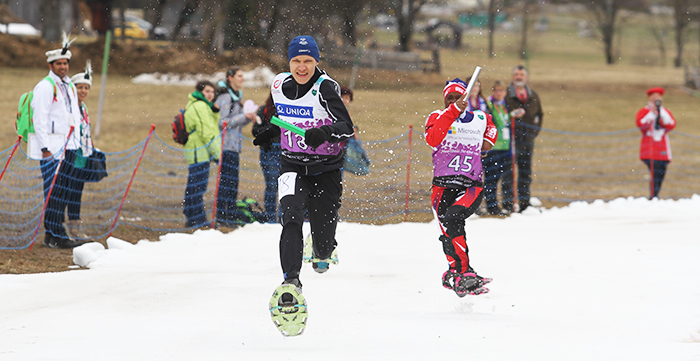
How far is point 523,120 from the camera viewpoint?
12695 millimetres

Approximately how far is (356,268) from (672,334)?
3325mm

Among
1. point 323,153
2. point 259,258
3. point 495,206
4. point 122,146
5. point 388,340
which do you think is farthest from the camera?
point 122,146

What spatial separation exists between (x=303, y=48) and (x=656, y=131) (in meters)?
8.67

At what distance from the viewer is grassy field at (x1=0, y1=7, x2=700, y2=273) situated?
18.2 metres

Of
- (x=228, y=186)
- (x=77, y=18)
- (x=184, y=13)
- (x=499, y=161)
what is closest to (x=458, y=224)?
(x=228, y=186)

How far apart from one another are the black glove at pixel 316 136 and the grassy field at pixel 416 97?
3.82 metres

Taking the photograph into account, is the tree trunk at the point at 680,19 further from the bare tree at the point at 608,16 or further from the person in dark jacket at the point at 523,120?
the person in dark jacket at the point at 523,120

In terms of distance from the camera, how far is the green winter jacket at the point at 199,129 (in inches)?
412

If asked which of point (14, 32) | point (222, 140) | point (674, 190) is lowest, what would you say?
point (674, 190)

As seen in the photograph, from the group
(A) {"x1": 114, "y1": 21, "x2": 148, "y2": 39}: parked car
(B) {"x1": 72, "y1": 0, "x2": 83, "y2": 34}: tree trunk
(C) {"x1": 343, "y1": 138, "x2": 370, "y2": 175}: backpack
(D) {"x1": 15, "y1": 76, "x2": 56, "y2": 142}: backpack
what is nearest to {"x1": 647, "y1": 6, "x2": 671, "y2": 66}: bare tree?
(A) {"x1": 114, "y1": 21, "x2": 148, "y2": 39}: parked car

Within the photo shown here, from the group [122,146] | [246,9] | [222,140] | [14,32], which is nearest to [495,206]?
[222,140]

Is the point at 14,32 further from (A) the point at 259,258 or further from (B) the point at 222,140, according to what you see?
(A) the point at 259,258

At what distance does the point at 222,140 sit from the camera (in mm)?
10781

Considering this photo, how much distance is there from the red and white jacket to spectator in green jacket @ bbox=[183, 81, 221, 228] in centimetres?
659
